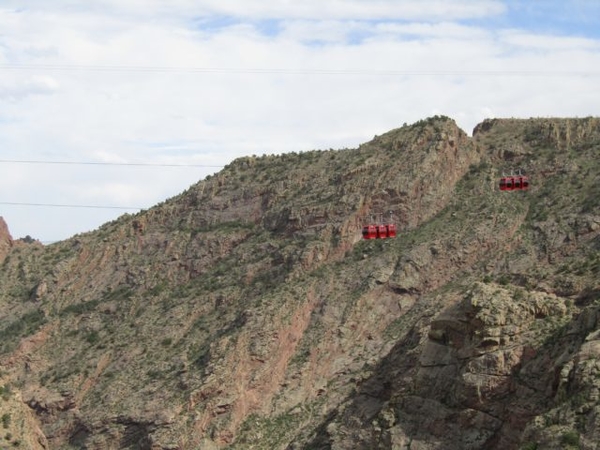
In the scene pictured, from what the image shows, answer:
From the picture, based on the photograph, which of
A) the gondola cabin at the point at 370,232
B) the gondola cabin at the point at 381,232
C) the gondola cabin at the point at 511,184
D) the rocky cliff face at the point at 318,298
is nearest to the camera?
the rocky cliff face at the point at 318,298

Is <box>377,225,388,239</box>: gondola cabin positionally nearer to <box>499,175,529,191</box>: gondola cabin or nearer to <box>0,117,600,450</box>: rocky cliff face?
<box>0,117,600,450</box>: rocky cliff face

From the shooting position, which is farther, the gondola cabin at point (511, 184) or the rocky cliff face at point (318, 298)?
the gondola cabin at point (511, 184)

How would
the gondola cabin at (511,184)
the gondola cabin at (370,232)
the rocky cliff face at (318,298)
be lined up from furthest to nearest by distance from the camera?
the gondola cabin at (511,184) < the gondola cabin at (370,232) < the rocky cliff face at (318,298)

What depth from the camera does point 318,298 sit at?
10244 centimetres

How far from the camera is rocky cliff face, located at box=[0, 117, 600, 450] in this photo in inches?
2813

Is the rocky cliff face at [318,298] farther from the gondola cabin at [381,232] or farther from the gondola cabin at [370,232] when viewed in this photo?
the gondola cabin at [370,232]

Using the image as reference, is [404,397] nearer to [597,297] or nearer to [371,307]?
[597,297]

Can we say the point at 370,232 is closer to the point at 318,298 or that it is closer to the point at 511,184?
the point at 511,184

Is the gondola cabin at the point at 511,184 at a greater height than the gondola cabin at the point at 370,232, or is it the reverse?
the gondola cabin at the point at 511,184

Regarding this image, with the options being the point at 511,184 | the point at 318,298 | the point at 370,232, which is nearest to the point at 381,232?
the point at 370,232

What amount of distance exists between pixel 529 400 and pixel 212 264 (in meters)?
54.6

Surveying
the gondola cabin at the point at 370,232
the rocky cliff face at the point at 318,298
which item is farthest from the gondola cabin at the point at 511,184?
the gondola cabin at the point at 370,232

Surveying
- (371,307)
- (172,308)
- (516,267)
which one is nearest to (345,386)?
(371,307)

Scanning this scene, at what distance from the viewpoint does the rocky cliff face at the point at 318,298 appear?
7144 cm
